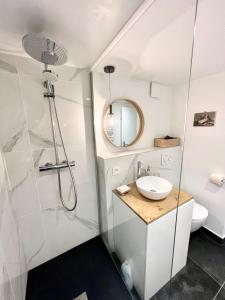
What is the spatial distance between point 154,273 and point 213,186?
115 centimetres

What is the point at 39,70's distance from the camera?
1107 millimetres

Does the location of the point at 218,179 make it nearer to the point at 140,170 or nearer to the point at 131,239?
the point at 140,170

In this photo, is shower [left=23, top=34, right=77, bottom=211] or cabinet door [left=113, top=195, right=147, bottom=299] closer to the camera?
shower [left=23, top=34, right=77, bottom=211]

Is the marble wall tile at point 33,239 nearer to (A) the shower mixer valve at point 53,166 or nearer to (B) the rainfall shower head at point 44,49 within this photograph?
(A) the shower mixer valve at point 53,166

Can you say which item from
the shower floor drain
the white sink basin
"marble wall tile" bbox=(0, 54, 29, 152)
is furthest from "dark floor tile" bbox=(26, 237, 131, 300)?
"marble wall tile" bbox=(0, 54, 29, 152)

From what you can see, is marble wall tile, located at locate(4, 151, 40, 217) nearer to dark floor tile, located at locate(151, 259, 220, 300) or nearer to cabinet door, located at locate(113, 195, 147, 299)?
cabinet door, located at locate(113, 195, 147, 299)

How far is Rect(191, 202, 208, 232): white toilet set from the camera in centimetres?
140

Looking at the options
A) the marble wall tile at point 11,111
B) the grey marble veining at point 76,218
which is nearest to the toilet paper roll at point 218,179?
the grey marble veining at point 76,218

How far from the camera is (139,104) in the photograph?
1.62 meters

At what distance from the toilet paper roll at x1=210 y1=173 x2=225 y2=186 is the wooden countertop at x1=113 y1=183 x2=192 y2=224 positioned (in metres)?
0.53

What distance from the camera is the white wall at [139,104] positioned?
4.60 feet

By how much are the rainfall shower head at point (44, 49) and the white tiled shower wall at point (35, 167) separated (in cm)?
24

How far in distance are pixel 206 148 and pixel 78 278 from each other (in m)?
1.97

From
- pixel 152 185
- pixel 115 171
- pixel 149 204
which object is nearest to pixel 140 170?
pixel 152 185
